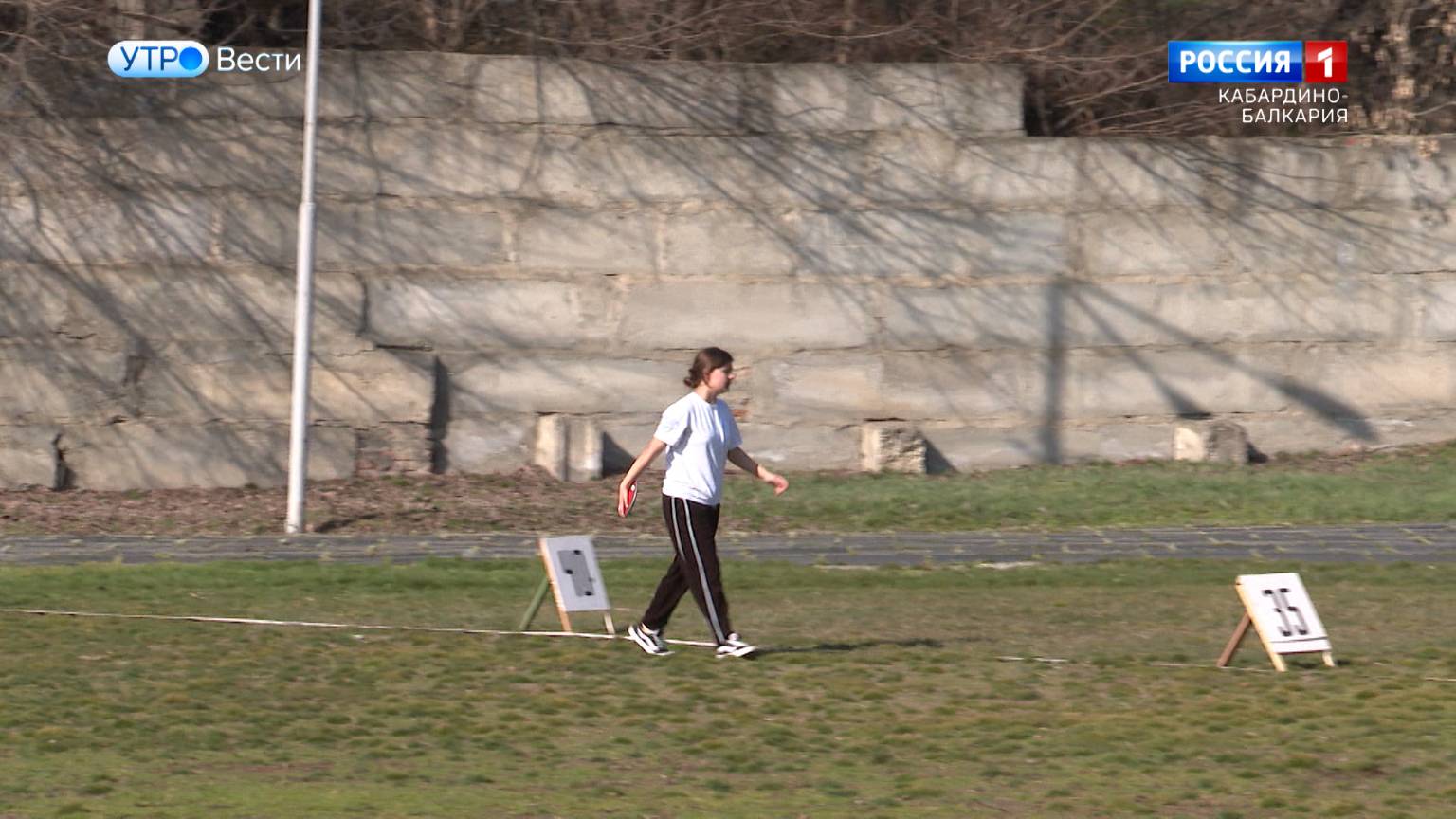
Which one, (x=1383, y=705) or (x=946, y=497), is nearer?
(x=1383, y=705)

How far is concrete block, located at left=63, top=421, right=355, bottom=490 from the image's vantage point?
699 inches

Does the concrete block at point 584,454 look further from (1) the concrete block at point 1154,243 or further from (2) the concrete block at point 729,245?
(1) the concrete block at point 1154,243

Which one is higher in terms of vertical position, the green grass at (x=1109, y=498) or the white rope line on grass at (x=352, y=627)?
the green grass at (x=1109, y=498)

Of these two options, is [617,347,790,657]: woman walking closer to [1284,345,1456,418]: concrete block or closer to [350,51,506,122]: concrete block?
[350,51,506,122]: concrete block

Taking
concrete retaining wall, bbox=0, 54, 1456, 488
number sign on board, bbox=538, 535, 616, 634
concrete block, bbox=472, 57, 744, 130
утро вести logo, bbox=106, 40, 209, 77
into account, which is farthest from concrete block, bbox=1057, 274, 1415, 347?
number sign on board, bbox=538, 535, 616, 634

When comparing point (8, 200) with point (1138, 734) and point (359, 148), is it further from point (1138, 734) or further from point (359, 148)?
point (1138, 734)

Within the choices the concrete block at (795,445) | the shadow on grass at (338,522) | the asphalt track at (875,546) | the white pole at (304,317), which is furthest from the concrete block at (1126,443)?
the white pole at (304,317)

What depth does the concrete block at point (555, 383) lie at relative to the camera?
18.2 meters

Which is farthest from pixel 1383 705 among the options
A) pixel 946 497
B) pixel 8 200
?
pixel 8 200

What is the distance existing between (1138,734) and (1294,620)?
188cm

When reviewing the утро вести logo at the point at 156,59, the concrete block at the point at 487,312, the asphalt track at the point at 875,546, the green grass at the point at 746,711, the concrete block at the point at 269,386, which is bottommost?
the green grass at the point at 746,711

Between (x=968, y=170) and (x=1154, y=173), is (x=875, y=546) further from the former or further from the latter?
(x=1154, y=173)

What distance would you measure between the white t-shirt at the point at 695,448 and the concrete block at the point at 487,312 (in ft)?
27.0

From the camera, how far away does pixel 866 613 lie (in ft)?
38.5
